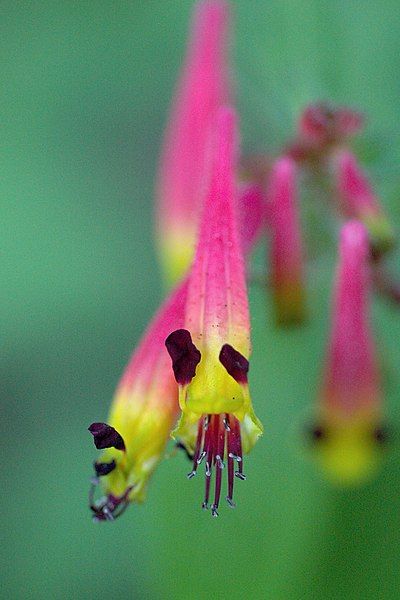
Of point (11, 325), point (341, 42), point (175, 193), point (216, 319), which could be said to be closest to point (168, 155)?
point (175, 193)

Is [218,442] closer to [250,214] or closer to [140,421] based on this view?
[140,421]

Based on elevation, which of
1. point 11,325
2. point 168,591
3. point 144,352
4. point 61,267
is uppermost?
point 61,267

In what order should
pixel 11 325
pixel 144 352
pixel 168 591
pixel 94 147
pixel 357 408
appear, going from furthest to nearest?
pixel 94 147
pixel 11 325
pixel 168 591
pixel 357 408
pixel 144 352

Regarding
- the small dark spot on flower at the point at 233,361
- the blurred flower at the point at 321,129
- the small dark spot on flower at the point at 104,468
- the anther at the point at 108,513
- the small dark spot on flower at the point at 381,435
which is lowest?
the anther at the point at 108,513

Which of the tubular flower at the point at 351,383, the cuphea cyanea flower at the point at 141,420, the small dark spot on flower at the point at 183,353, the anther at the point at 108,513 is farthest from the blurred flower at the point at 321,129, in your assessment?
the anther at the point at 108,513

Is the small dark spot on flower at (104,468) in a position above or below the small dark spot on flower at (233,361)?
below

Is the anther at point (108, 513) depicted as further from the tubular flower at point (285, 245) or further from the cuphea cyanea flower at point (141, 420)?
the tubular flower at point (285, 245)

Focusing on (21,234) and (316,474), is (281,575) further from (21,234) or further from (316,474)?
(21,234)
